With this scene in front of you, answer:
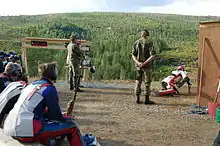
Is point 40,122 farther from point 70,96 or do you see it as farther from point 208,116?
point 70,96

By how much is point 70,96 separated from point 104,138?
4.86 m

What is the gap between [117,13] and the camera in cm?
11394

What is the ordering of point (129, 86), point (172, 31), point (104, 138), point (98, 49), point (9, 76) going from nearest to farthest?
point (9, 76) → point (104, 138) → point (129, 86) → point (98, 49) → point (172, 31)

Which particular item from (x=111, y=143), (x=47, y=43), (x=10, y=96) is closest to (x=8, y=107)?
(x=10, y=96)

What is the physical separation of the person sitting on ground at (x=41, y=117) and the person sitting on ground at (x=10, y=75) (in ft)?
5.50

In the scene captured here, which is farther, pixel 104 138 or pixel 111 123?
pixel 111 123

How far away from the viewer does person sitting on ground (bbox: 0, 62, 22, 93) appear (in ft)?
24.5

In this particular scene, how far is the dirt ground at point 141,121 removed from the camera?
820cm

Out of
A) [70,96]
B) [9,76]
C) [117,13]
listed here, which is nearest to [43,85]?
[9,76]

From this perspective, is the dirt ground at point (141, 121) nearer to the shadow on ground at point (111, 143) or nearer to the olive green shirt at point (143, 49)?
the shadow on ground at point (111, 143)

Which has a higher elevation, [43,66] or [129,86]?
[43,66]

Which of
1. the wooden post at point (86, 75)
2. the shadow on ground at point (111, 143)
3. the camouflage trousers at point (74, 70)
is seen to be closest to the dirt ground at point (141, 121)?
the shadow on ground at point (111, 143)

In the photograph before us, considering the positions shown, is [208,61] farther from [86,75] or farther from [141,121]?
[86,75]

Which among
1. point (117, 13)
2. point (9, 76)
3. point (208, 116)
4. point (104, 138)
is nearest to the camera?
point (9, 76)
